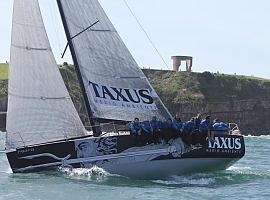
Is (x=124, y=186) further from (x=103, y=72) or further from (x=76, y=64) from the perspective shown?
(x=76, y=64)

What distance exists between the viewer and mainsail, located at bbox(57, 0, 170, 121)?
68.6 feet

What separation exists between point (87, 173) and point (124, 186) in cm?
216

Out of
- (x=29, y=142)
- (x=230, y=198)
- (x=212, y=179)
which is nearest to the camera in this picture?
(x=230, y=198)

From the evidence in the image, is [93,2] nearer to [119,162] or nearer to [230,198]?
[119,162]

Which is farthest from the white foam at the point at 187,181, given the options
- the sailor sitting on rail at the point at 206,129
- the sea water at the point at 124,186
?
the sailor sitting on rail at the point at 206,129

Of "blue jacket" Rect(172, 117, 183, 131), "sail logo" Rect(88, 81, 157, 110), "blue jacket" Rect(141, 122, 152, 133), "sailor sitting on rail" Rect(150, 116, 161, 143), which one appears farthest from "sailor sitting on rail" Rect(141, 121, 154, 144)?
"sail logo" Rect(88, 81, 157, 110)

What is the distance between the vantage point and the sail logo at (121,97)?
21.0 metres

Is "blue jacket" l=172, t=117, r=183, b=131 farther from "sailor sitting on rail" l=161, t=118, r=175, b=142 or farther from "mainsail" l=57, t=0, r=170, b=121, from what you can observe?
"mainsail" l=57, t=0, r=170, b=121

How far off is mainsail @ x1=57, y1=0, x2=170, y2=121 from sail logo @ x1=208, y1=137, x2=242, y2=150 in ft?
7.63

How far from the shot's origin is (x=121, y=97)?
2103 cm

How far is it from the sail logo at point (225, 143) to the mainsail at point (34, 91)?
4620 millimetres

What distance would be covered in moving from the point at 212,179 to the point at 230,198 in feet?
10.1

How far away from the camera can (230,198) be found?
16.2m

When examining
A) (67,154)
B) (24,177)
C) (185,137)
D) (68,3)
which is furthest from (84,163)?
(68,3)
